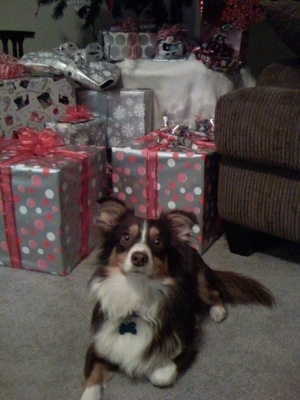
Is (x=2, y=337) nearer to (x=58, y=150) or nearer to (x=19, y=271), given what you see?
(x=19, y=271)

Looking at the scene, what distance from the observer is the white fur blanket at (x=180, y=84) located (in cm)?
222

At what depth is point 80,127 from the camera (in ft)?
6.82

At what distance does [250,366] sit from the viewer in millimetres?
1143

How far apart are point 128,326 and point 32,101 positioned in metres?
1.34

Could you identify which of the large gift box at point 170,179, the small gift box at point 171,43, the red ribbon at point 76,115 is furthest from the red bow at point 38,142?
the small gift box at point 171,43

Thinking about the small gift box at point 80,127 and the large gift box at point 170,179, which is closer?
the large gift box at point 170,179

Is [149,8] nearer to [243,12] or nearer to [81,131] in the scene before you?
[243,12]

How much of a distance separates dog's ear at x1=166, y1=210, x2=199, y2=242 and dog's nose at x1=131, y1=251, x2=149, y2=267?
0.16 metres

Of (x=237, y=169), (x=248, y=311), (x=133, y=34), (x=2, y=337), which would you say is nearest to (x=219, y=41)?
(x=133, y=34)

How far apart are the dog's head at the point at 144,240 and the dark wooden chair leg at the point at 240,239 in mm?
590

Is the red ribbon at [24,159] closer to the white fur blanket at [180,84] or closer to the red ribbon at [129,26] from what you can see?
the white fur blanket at [180,84]

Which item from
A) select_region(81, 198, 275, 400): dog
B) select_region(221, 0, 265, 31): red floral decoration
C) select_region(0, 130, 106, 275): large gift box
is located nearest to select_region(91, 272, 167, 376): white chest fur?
select_region(81, 198, 275, 400): dog

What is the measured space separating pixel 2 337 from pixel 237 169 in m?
0.96

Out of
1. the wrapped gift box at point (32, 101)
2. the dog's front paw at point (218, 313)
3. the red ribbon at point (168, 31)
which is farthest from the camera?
the red ribbon at point (168, 31)
